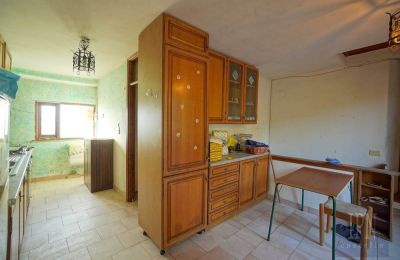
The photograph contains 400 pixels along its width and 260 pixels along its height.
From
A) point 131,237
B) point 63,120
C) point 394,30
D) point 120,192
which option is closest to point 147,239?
point 131,237

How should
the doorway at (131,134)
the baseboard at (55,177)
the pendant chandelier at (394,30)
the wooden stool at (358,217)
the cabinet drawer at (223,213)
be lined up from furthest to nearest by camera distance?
the baseboard at (55,177) → the doorway at (131,134) → the cabinet drawer at (223,213) → the wooden stool at (358,217) → the pendant chandelier at (394,30)

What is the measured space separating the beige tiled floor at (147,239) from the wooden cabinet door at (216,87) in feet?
A: 5.08

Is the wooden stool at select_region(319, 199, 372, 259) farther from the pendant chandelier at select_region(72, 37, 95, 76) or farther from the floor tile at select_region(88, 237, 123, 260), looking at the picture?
the pendant chandelier at select_region(72, 37, 95, 76)

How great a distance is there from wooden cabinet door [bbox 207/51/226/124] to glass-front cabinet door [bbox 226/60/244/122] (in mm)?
184

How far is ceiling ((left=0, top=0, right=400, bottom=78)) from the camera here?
159 centimetres

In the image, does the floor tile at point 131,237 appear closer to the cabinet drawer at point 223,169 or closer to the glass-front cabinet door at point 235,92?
the cabinet drawer at point 223,169

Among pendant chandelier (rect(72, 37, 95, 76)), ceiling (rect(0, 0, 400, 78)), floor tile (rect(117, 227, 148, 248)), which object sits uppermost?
ceiling (rect(0, 0, 400, 78))

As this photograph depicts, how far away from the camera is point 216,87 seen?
260cm

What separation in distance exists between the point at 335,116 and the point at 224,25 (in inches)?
105

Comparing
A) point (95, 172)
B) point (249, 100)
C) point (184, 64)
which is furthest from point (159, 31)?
point (95, 172)

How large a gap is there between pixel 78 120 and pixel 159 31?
4.02m

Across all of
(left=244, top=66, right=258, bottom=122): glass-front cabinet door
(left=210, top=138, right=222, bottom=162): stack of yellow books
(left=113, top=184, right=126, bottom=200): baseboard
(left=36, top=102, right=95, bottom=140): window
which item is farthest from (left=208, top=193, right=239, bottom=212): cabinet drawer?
(left=36, top=102, right=95, bottom=140): window

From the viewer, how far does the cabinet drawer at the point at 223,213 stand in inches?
91.9

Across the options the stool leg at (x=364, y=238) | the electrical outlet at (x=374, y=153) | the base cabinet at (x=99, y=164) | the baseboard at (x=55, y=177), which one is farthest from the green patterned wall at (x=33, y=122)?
the electrical outlet at (x=374, y=153)
